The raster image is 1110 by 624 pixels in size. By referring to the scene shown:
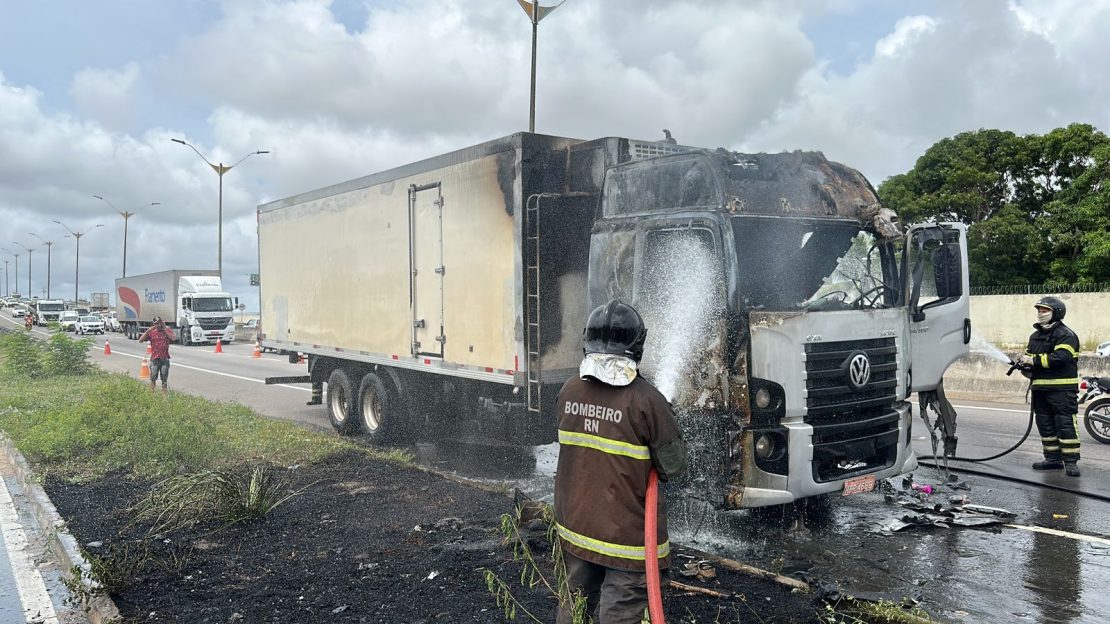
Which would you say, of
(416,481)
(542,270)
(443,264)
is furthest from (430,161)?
(416,481)

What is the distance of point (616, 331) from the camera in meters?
3.31

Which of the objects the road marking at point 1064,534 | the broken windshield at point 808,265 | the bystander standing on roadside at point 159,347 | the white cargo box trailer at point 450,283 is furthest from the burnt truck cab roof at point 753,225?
the bystander standing on roadside at point 159,347

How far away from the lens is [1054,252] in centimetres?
2466

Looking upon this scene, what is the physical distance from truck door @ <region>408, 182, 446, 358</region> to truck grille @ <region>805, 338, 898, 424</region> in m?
4.23

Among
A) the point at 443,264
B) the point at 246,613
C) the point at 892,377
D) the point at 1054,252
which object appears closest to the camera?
the point at 246,613

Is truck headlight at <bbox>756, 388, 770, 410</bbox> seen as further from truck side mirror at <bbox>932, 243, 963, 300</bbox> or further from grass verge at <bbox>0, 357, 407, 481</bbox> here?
grass verge at <bbox>0, 357, 407, 481</bbox>

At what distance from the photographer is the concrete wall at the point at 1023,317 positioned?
19672 millimetres

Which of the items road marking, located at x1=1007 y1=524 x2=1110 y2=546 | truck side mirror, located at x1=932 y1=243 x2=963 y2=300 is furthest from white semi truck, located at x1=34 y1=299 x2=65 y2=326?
road marking, located at x1=1007 y1=524 x2=1110 y2=546

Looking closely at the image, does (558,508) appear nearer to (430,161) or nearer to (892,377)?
(892,377)

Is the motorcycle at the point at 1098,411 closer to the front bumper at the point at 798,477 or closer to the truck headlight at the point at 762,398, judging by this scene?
the front bumper at the point at 798,477

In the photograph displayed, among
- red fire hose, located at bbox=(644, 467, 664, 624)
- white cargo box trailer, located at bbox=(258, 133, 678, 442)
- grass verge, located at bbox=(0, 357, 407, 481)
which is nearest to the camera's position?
red fire hose, located at bbox=(644, 467, 664, 624)

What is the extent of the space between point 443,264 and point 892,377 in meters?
4.52

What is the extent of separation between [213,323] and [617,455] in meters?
38.7

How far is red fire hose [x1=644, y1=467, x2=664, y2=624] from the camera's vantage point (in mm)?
3152
